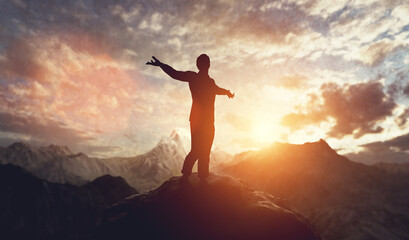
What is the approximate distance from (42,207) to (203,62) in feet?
579

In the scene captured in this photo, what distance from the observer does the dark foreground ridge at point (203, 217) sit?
7.73 metres

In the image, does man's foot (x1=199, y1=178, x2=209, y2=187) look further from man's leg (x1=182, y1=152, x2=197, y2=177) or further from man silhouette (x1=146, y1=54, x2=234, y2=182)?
man's leg (x1=182, y1=152, x2=197, y2=177)

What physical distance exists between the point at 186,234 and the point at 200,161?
97.4 inches

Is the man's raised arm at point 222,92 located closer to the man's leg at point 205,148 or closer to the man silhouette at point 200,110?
the man silhouette at point 200,110

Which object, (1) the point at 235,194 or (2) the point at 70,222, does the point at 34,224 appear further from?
(1) the point at 235,194

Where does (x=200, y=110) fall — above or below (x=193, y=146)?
above

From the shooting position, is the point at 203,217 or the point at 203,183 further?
the point at 203,183

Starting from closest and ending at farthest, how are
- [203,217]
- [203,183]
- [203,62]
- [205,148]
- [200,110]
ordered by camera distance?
[203,217]
[205,148]
[200,110]
[203,183]
[203,62]

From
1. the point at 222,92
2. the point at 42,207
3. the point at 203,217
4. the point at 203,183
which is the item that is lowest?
the point at 42,207

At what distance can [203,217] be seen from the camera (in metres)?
8.33

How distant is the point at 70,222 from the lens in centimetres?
15700

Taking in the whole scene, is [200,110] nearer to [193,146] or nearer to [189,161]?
[193,146]

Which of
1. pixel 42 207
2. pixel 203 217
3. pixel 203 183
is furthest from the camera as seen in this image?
pixel 42 207

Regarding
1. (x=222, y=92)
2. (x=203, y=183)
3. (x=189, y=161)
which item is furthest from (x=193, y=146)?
(x=222, y=92)
